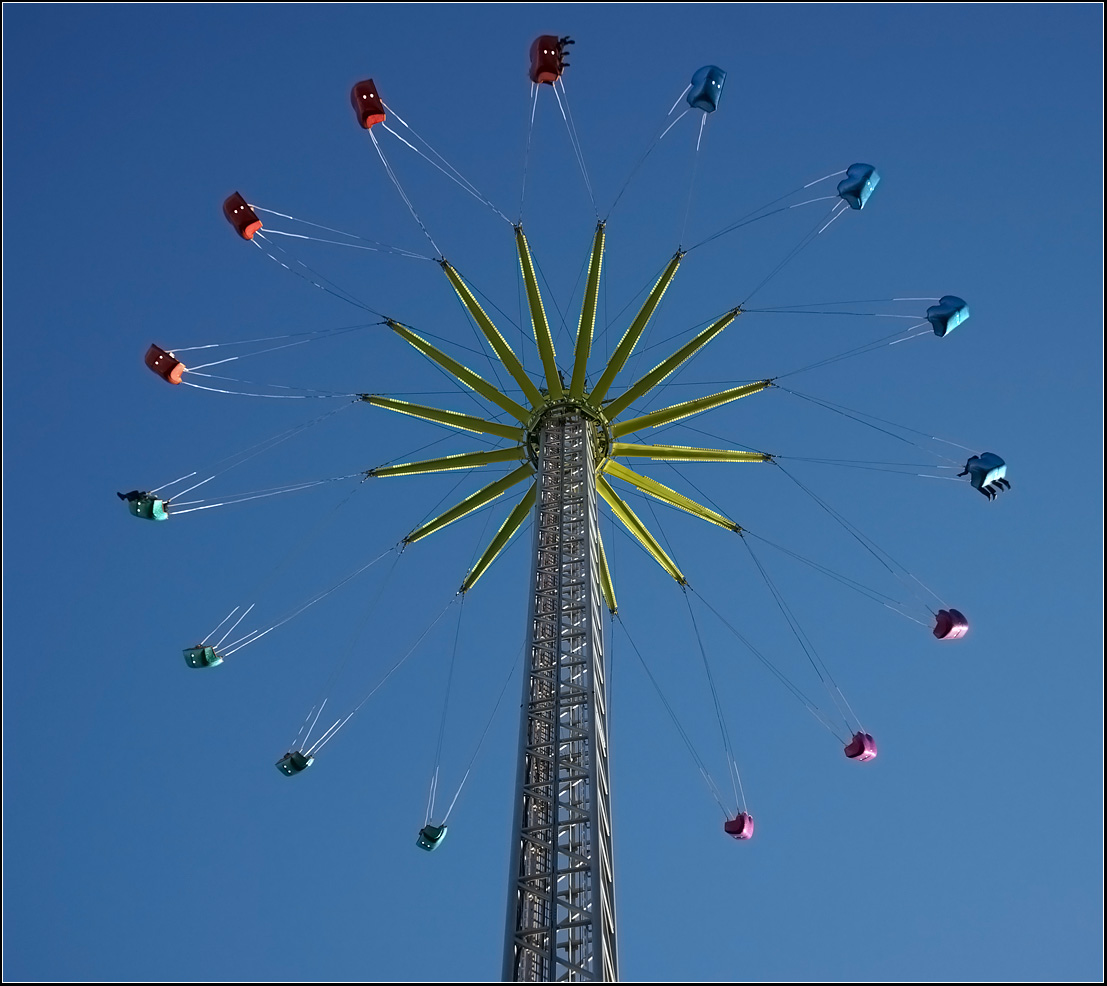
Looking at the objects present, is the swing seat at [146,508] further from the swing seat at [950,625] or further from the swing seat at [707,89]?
the swing seat at [950,625]

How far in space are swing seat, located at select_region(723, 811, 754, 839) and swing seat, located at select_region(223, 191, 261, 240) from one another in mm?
15087

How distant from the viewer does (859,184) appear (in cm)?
2375

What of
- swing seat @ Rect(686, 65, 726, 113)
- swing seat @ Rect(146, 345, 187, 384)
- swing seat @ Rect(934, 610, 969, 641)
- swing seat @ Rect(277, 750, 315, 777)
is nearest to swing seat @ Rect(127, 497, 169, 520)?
swing seat @ Rect(146, 345, 187, 384)

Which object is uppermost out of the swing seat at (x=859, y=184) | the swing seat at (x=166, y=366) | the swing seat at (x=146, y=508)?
the swing seat at (x=859, y=184)

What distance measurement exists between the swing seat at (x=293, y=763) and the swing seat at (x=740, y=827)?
8.35m

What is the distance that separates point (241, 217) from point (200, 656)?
8.87 metres

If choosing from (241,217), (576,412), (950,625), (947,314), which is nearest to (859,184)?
(947,314)

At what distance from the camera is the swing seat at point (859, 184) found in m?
23.8

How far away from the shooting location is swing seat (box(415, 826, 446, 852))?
23594 mm

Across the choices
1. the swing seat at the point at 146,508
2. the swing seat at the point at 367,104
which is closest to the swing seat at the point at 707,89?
the swing seat at the point at 367,104

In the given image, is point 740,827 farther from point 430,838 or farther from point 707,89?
point 707,89

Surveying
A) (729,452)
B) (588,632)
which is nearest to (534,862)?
(588,632)

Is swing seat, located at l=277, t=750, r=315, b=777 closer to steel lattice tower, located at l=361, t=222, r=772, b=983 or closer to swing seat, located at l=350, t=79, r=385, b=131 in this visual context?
steel lattice tower, located at l=361, t=222, r=772, b=983

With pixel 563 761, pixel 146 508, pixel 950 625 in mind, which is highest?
pixel 146 508
